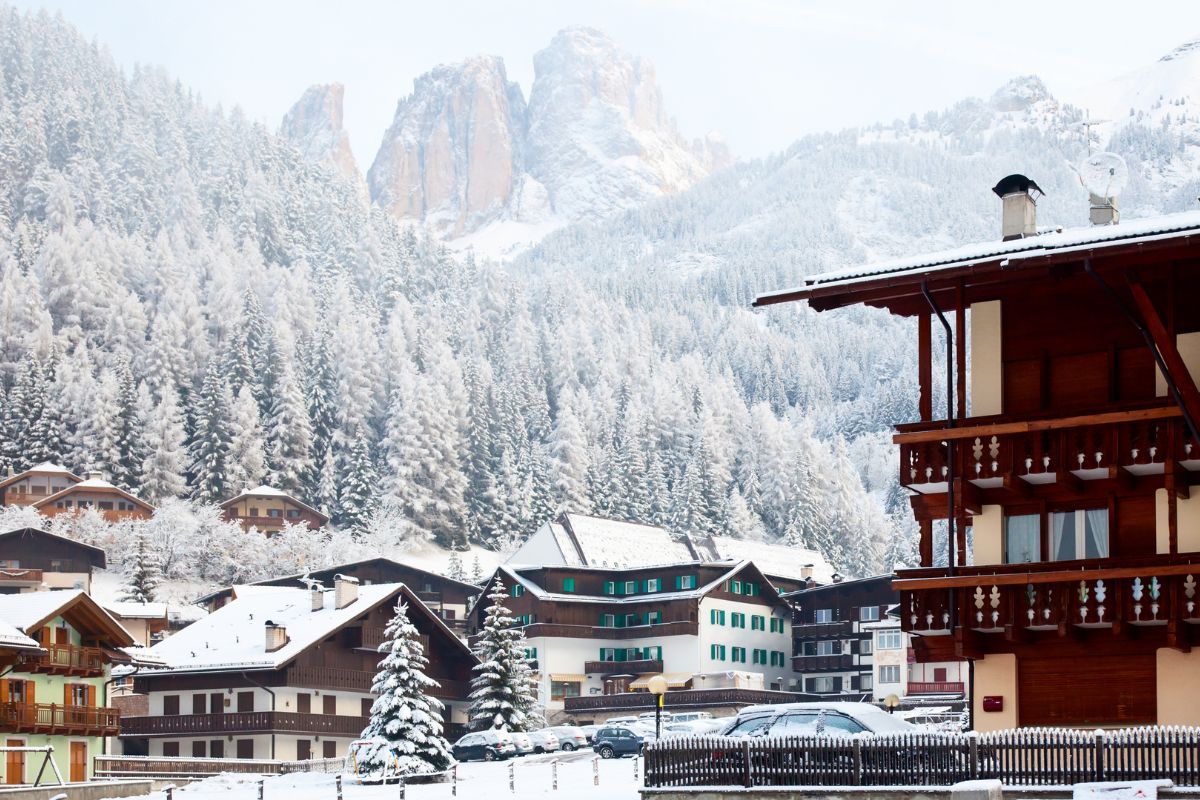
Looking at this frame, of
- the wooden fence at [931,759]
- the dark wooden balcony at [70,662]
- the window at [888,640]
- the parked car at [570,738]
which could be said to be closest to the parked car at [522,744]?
the parked car at [570,738]

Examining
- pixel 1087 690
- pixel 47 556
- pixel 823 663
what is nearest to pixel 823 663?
pixel 823 663

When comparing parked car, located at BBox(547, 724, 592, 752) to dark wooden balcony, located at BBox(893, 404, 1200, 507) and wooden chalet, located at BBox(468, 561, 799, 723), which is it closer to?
wooden chalet, located at BBox(468, 561, 799, 723)

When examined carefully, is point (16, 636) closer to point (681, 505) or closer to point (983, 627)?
point (983, 627)

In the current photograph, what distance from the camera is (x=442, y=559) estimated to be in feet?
560

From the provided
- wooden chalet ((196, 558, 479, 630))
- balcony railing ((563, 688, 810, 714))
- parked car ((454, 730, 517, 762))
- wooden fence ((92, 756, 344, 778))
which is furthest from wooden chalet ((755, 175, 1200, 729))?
wooden chalet ((196, 558, 479, 630))

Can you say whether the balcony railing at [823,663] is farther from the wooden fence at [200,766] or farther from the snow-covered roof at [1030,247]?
the snow-covered roof at [1030,247]

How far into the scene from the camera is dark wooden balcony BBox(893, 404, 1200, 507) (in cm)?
3322

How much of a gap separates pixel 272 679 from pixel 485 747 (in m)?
14.7

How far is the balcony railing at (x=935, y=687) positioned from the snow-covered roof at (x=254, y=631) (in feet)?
104

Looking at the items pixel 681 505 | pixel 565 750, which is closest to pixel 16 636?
pixel 565 750

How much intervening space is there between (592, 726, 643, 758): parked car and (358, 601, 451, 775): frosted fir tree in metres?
8.48

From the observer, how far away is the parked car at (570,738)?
78.4 meters

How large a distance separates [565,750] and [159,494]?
328 feet

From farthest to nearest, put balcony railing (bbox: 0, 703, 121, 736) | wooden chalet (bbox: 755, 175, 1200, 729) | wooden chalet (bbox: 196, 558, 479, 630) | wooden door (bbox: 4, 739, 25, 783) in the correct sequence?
wooden chalet (bbox: 196, 558, 479, 630) → balcony railing (bbox: 0, 703, 121, 736) → wooden door (bbox: 4, 739, 25, 783) → wooden chalet (bbox: 755, 175, 1200, 729)
